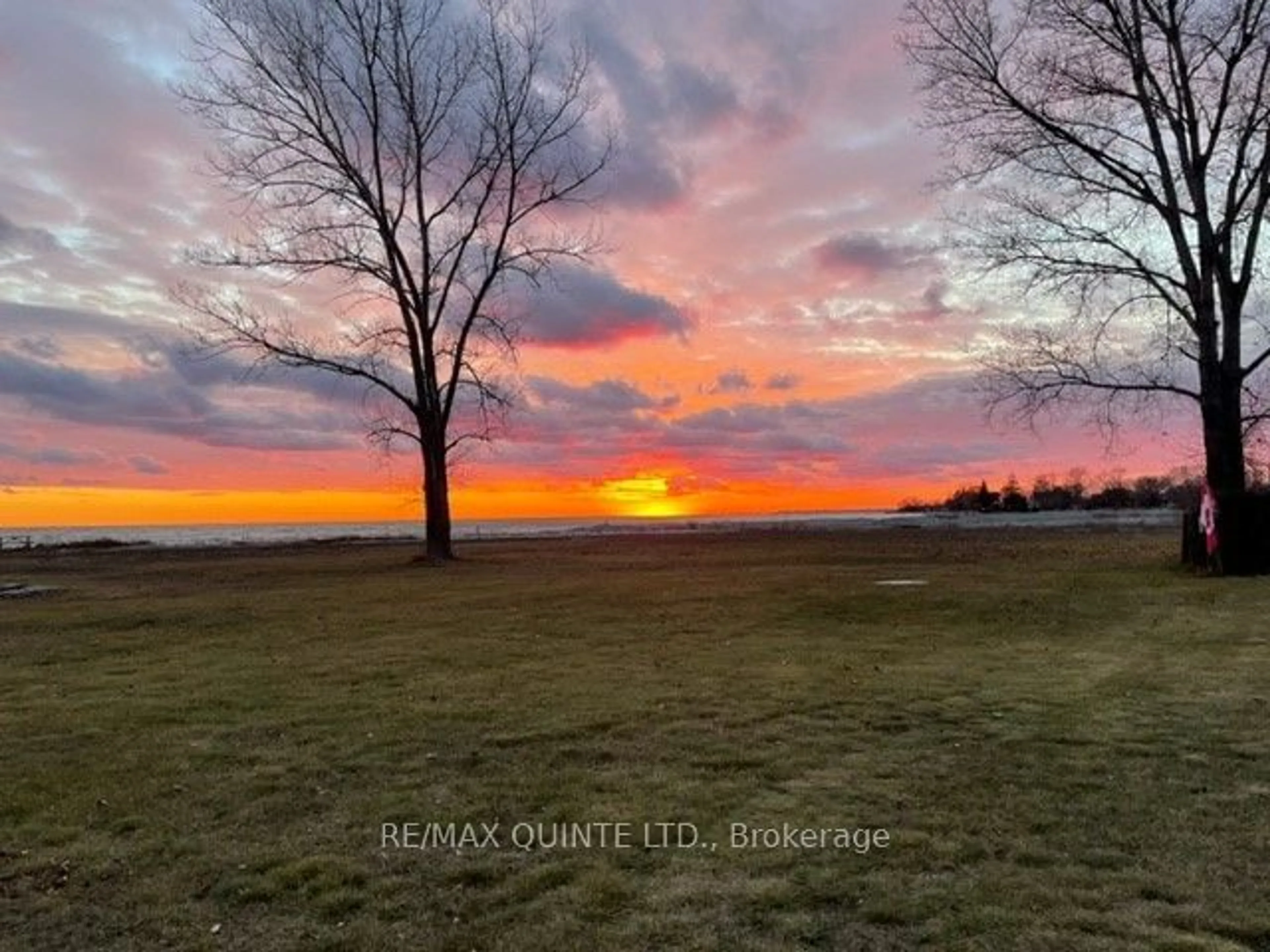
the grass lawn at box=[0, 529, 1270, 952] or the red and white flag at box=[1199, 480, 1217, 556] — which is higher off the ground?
the red and white flag at box=[1199, 480, 1217, 556]

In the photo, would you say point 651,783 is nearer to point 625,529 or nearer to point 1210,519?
point 1210,519

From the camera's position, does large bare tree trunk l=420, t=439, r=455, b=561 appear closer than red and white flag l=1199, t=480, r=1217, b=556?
No

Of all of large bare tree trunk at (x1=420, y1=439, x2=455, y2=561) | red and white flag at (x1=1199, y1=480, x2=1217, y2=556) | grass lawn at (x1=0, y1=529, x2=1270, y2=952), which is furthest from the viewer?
large bare tree trunk at (x1=420, y1=439, x2=455, y2=561)

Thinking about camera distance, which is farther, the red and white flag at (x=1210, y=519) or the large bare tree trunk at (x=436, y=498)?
the large bare tree trunk at (x=436, y=498)

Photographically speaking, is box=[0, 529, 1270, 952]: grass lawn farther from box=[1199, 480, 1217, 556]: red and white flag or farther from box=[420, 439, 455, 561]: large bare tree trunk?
box=[420, 439, 455, 561]: large bare tree trunk

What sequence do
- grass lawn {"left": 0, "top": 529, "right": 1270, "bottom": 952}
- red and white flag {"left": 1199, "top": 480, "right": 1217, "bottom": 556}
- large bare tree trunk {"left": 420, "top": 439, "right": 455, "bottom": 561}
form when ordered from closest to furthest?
grass lawn {"left": 0, "top": 529, "right": 1270, "bottom": 952}
red and white flag {"left": 1199, "top": 480, "right": 1217, "bottom": 556}
large bare tree trunk {"left": 420, "top": 439, "right": 455, "bottom": 561}

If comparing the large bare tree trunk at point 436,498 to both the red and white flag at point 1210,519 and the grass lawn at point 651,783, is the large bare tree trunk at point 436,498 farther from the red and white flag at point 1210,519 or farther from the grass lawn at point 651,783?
the red and white flag at point 1210,519

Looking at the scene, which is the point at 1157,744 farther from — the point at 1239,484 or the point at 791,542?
the point at 791,542

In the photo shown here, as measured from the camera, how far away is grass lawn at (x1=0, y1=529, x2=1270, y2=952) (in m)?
4.14

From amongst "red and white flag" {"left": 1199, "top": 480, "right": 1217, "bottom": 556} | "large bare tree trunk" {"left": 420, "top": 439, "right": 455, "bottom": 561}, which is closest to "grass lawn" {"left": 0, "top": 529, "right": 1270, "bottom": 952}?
"red and white flag" {"left": 1199, "top": 480, "right": 1217, "bottom": 556}

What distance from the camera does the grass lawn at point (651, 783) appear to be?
4141 mm

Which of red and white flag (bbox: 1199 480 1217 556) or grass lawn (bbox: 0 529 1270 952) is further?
Result: red and white flag (bbox: 1199 480 1217 556)

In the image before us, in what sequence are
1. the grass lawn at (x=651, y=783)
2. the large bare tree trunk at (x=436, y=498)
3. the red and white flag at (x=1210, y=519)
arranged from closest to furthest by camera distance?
the grass lawn at (x=651, y=783) → the red and white flag at (x=1210, y=519) → the large bare tree trunk at (x=436, y=498)

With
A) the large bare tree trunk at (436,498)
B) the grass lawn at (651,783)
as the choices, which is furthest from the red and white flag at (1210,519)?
the large bare tree trunk at (436,498)
